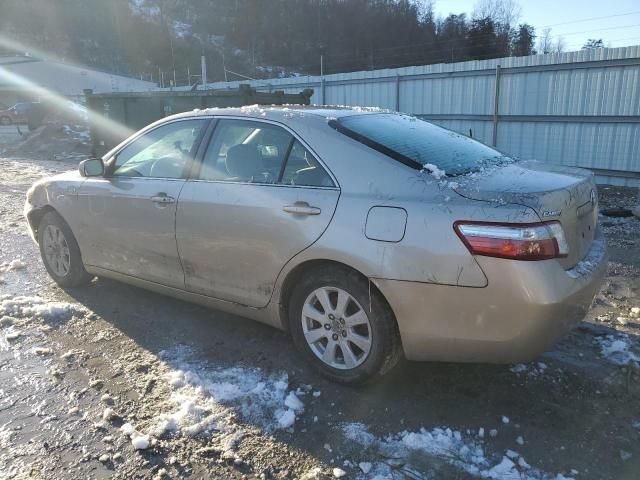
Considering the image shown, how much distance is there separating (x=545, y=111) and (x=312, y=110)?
9.71 meters

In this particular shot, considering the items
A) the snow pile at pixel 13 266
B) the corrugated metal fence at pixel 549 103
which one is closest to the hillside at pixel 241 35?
the corrugated metal fence at pixel 549 103

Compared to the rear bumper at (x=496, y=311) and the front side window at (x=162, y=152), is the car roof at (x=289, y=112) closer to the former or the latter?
the front side window at (x=162, y=152)

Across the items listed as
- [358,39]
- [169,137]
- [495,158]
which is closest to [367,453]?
[495,158]

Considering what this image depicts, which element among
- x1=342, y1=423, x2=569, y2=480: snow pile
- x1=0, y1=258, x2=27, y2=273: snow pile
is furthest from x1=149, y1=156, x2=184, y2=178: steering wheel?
x1=0, y1=258, x2=27, y2=273: snow pile

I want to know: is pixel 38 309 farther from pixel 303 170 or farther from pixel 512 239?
pixel 512 239

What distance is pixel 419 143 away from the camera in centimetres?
332

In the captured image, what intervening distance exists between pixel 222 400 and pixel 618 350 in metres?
2.60

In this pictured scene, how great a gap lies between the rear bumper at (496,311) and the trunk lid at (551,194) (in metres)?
0.17

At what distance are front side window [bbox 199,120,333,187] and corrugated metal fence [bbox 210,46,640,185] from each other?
7071 mm

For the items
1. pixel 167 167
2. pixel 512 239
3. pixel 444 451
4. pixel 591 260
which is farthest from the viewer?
pixel 167 167

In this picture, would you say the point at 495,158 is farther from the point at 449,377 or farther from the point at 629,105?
the point at 629,105

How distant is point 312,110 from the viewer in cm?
358

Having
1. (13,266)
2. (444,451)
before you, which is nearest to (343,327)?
(444,451)

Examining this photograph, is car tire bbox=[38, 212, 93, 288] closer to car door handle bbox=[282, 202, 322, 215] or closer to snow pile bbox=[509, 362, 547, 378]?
car door handle bbox=[282, 202, 322, 215]
